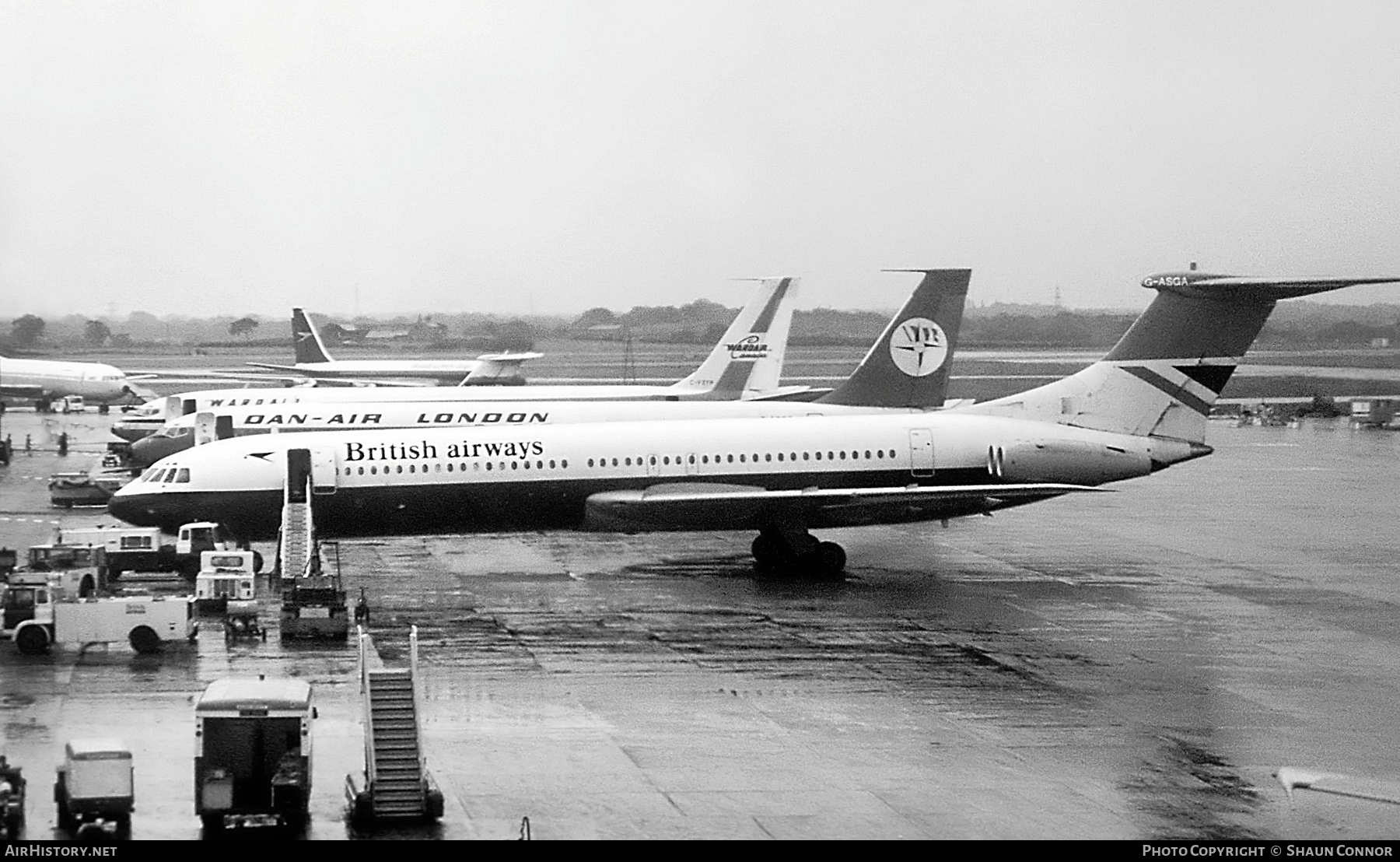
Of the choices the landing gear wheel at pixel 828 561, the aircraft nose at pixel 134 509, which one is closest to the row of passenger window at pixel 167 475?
the aircraft nose at pixel 134 509

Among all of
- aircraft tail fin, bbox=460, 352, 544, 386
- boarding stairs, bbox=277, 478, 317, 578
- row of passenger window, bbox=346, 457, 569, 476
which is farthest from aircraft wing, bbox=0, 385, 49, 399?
row of passenger window, bbox=346, 457, 569, 476

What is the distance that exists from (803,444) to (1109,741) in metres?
17.0

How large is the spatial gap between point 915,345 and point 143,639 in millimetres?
27054

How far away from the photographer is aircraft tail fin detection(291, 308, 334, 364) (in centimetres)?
9694

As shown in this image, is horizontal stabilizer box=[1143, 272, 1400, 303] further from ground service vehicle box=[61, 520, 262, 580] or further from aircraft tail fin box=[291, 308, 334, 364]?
aircraft tail fin box=[291, 308, 334, 364]

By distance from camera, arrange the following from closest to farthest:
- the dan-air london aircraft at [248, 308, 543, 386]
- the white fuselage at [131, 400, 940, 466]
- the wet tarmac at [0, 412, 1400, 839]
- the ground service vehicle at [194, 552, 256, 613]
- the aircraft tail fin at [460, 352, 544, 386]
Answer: the wet tarmac at [0, 412, 1400, 839]
the ground service vehicle at [194, 552, 256, 613]
the white fuselage at [131, 400, 940, 466]
the aircraft tail fin at [460, 352, 544, 386]
the dan-air london aircraft at [248, 308, 543, 386]

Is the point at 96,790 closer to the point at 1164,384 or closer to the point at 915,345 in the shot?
the point at 1164,384

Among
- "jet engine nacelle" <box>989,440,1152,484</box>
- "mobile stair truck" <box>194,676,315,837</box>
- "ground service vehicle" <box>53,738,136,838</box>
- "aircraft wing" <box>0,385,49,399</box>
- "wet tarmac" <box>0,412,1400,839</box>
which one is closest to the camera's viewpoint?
"ground service vehicle" <box>53,738,136,838</box>

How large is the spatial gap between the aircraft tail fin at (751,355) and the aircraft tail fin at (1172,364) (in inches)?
999

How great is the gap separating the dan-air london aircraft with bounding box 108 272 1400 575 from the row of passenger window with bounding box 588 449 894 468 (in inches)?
1.5

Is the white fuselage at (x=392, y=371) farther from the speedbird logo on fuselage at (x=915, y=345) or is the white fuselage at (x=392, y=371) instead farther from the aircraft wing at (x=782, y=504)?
the aircraft wing at (x=782, y=504)

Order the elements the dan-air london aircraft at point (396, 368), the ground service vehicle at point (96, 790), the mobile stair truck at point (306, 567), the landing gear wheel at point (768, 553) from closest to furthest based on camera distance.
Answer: the ground service vehicle at point (96, 790) → the mobile stair truck at point (306, 567) → the landing gear wheel at point (768, 553) → the dan-air london aircraft at point (396, 368)

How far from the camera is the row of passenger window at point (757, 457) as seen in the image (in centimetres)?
4069

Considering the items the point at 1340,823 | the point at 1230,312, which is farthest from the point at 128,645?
the point at 1230,312
